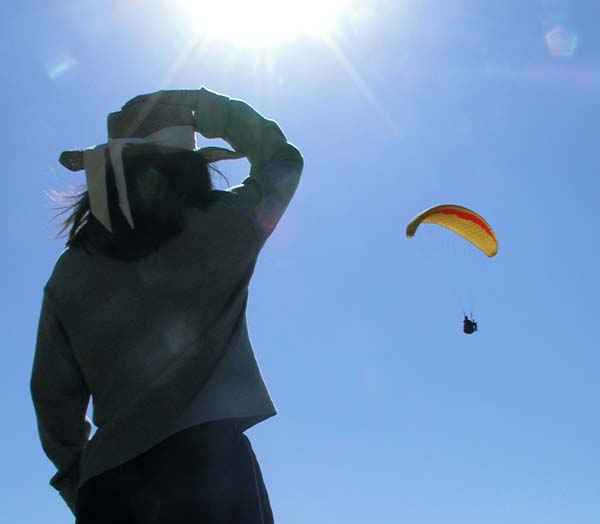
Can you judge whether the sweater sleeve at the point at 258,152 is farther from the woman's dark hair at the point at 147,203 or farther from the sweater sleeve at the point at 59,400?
the sweater sleeve at the point at 59,400

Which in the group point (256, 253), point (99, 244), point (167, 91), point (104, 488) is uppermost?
point (167, 91)

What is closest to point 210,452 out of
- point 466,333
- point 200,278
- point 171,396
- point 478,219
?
point 171,396

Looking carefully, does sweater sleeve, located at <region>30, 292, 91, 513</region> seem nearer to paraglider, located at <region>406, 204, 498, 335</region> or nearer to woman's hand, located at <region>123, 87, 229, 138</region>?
woman's hand, located at <region>123, 87, 229, 138</region>

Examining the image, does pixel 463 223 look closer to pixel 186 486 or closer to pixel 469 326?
pixel 469 326

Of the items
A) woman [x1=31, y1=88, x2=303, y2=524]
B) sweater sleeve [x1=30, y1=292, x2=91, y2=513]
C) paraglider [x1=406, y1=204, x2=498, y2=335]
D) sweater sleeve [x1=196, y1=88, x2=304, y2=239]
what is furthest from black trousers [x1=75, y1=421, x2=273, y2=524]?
paraglider [x1=406, y1=204, x2=498, y2=335]

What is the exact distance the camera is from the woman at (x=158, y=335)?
7.23 feet

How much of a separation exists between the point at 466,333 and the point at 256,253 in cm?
1879

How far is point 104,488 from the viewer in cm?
222

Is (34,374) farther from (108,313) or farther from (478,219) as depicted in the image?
(478,219)

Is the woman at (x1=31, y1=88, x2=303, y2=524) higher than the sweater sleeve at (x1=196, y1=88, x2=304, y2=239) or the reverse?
the reverse

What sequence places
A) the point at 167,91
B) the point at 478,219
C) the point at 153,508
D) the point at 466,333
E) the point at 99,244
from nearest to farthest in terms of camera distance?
the point at 153,508 < the point at 99,244 < the point at 167,91 < the point at 478,219 < the point at 466,333

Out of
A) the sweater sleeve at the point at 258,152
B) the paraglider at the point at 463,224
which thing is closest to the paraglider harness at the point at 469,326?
the paraglider at the point at 463,224

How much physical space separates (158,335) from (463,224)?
14738 millimetres

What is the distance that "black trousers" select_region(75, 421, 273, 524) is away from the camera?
2.12 metres
